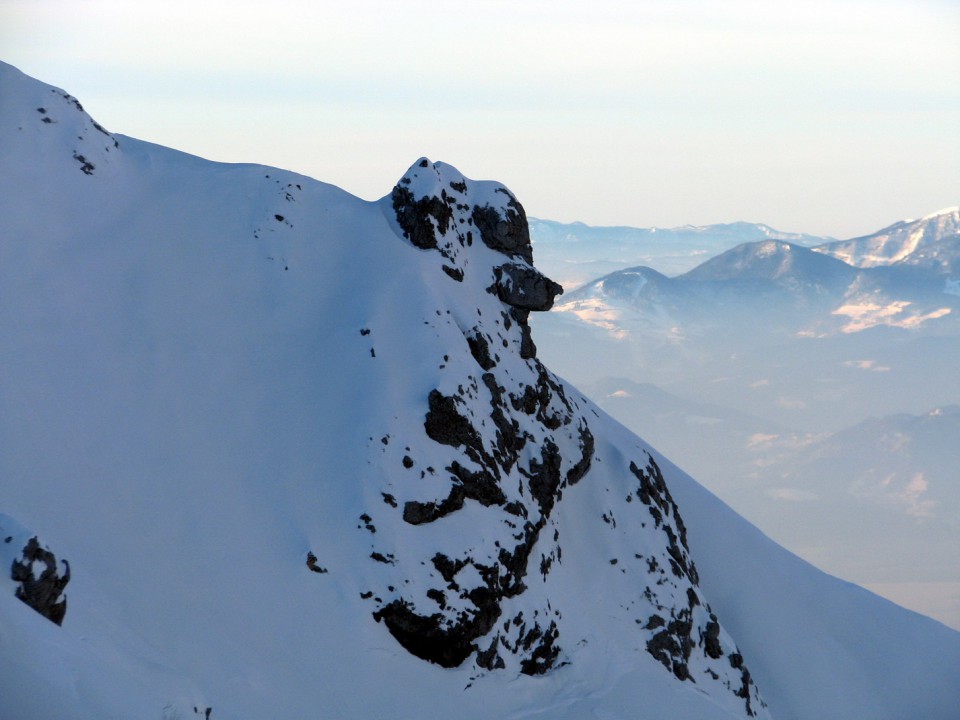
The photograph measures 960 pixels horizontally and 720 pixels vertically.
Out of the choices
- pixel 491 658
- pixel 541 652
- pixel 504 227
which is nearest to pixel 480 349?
pixel 504 227

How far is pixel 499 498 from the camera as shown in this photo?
53.5 metres

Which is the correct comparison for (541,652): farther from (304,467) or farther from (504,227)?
(504,227)

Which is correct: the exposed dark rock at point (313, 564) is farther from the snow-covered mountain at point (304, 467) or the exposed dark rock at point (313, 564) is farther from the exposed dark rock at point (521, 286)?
the exposed dark rock at point (521, 286)

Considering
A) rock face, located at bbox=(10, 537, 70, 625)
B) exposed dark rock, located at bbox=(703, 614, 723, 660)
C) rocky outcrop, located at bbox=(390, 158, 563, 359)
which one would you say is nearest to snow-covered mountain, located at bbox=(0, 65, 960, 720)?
rock face, located at bbox=(10, 537, 70, 625)

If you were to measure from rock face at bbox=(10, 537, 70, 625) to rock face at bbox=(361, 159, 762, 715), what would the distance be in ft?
53.6

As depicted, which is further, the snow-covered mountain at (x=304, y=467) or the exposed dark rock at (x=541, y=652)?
the exposed dark rock at (x=541, y=652)

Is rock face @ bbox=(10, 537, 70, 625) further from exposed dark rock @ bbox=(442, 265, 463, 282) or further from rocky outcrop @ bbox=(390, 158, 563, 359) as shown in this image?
rocky outcrop @ bbox=(390, 158, 563, 359)

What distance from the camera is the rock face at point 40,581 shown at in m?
30.3

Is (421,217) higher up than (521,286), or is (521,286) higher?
(421,217)

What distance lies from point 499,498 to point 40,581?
26.1 metres

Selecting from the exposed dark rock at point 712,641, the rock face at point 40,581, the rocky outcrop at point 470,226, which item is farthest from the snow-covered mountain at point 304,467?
the exposed dark rock at point 712,641

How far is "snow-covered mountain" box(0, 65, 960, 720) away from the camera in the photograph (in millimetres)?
40188

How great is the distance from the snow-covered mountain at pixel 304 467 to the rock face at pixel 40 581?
80mm

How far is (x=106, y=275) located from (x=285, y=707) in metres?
22.4
